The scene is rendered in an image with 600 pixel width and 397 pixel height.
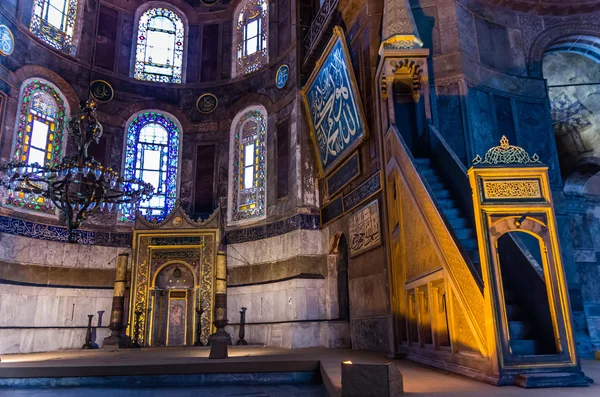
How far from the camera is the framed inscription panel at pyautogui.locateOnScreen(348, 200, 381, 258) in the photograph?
21.7ft

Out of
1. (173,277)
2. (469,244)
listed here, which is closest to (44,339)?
(173,277)

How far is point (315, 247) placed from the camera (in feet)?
30.4

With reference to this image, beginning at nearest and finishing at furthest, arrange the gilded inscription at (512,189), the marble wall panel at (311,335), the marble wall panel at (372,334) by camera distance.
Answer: the gilded inscription at (512,189) < the marble wall panel at (372,334) < the marble wall panel at (311,335)

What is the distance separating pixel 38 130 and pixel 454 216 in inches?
367

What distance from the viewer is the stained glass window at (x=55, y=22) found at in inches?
410

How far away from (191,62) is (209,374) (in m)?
9.81

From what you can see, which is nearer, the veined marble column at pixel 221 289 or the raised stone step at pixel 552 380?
the raised stone step at pixel 552 380

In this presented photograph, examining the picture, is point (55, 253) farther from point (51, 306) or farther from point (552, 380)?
point (552, 380)

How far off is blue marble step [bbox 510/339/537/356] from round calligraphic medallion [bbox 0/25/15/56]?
1027 cm

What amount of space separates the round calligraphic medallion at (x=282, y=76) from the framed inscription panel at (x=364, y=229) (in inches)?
171

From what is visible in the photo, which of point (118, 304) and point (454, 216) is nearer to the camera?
point (454, 216)

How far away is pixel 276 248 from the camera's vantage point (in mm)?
9898

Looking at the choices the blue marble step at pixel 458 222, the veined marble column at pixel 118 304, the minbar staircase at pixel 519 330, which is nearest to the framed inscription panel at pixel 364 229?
the blue marble step at pixel 458 222

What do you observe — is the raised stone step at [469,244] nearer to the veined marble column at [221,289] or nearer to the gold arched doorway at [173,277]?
the veined marble column at [221,289]
